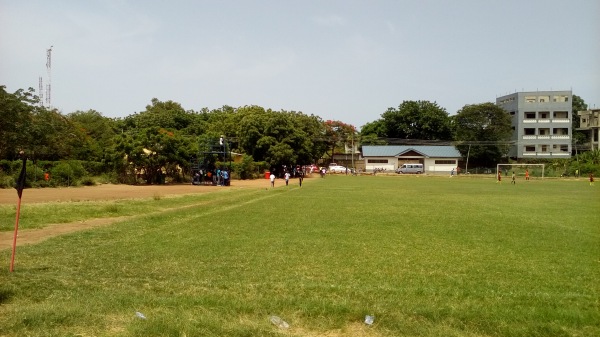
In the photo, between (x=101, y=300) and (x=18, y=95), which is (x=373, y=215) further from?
(x=18, y=95)

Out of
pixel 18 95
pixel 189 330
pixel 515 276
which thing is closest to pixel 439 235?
pixel 515 276

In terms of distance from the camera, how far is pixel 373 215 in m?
20.0

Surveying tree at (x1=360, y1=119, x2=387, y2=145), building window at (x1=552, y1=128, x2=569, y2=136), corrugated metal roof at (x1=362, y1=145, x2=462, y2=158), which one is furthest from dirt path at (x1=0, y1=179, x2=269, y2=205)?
building window at (x1=552, y1=128, x2=569, y2=136)

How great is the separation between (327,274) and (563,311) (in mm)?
3891

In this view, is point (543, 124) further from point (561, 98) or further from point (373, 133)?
point (373, 133)

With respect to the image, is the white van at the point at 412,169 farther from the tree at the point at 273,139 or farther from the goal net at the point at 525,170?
the tree at the point at 273,139

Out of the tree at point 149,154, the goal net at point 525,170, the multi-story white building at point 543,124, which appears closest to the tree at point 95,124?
the tree at point 149,154

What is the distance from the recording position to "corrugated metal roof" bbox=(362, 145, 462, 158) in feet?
292

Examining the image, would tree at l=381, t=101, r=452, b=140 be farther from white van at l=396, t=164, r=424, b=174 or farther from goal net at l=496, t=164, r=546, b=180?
goal net at l=496, t=164, r=546, b=180

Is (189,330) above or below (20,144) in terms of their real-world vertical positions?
below

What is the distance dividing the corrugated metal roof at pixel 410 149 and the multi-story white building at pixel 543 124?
11035 mm

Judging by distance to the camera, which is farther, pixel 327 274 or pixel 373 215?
pixel 373 215

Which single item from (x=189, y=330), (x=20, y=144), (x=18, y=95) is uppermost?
(x=18, y=95)

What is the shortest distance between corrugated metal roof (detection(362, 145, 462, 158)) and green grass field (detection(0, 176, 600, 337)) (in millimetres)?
73768
